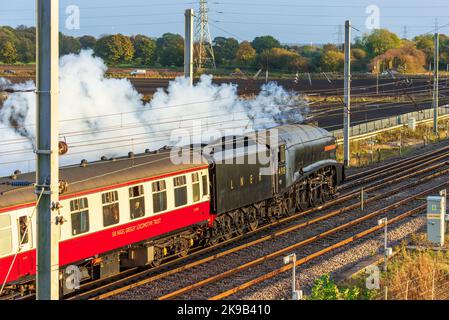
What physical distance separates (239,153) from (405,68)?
69267mm

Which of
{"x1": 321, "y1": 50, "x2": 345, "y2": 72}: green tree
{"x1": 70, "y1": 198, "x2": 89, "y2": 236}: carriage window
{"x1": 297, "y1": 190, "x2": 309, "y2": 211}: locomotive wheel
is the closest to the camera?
{"x1": 70, "y1": 198, "x2": 89, "y2": 236}: carriage window

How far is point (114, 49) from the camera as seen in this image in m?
64.1

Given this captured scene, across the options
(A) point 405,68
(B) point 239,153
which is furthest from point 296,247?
(A) point 405,68

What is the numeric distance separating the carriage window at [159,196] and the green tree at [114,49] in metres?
42.1

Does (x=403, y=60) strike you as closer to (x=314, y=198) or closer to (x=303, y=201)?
(x=314, y=198)

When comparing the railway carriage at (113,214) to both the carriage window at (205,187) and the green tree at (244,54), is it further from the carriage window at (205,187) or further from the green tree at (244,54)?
the green tree at (244,54)

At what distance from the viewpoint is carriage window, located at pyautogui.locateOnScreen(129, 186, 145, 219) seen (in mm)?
19734

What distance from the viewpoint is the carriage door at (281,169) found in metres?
27.1

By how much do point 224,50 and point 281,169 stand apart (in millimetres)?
63056

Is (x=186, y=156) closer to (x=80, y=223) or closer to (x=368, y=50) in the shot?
(x=80, y=223)

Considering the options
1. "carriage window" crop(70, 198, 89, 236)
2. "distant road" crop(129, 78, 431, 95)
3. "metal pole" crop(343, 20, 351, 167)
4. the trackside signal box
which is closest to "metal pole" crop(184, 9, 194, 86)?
"metal pole" crop(343, 20, 351, 167)

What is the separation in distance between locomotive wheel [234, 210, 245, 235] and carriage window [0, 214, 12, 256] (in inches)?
394

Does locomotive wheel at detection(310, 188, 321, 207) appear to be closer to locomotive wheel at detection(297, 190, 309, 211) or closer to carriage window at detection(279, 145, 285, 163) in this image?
locomotive wheel at detection(297, 190, 309, 211)

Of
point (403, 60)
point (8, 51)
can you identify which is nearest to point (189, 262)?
point (8, 51)
